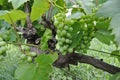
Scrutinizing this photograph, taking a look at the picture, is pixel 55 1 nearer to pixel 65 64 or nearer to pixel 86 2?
pixel 86 2

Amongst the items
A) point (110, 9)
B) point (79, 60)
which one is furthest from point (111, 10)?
point (79, 60)

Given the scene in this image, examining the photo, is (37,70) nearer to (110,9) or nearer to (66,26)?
(66,26)

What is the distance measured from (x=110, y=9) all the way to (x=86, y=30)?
0.37 ft

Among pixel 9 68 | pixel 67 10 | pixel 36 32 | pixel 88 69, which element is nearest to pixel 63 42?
pixel 67 10

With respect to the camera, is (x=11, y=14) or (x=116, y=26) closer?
(x=116, y=26)

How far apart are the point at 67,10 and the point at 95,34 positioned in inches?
5.3

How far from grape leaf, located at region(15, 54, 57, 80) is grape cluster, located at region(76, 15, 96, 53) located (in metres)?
0.09

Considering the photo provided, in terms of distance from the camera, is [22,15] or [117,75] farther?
Answer: [117,75]

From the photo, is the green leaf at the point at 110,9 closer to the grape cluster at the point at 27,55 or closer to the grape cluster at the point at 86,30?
the grape cluster at the point at 86,30

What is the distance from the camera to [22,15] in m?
0.93

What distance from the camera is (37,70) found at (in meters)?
0.98

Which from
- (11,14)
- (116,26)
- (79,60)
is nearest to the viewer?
(116,26)

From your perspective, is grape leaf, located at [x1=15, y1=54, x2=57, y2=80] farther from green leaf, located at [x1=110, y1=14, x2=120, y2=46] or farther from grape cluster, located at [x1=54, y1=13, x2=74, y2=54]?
green leaf, located at [x1=110, y1=14, x2=120, y2=46]

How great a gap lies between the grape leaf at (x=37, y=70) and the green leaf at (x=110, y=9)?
0.71 feet
